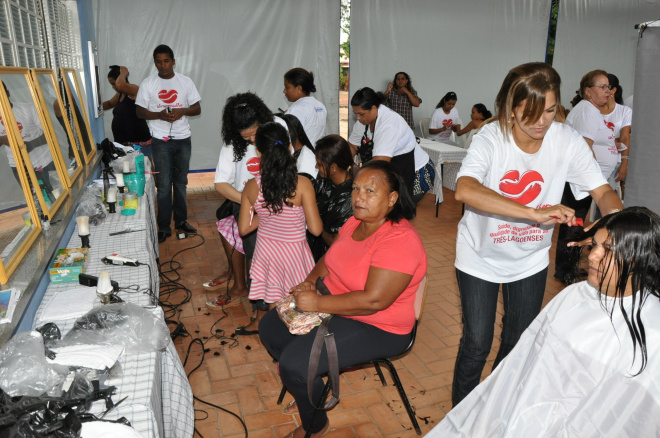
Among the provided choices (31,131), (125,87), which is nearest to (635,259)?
(31,131)

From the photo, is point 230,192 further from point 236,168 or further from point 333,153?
point 333,153

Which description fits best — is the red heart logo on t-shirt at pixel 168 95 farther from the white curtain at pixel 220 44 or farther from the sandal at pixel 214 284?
the white curtain at pixel 220 44

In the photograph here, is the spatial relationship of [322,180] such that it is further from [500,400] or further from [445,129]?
[445,129]

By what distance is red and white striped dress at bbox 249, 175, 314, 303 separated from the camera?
3.24m

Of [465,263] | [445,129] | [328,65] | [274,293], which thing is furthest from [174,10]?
[465,263]

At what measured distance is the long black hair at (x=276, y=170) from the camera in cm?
306

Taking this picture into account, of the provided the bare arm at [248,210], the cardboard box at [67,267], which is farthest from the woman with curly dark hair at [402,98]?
the cardboard box at [67,267]

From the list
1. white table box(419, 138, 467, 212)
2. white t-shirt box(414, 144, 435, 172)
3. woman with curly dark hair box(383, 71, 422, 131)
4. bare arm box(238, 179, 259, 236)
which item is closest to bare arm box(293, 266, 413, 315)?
bare arm box(238, 179, 259, 236)

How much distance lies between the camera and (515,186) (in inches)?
87.1

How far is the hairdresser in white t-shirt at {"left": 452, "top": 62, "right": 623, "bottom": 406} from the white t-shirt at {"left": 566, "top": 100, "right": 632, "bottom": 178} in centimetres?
259

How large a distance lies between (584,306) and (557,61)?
31.7 ft

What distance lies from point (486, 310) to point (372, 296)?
0.52 m

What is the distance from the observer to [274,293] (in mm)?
3287

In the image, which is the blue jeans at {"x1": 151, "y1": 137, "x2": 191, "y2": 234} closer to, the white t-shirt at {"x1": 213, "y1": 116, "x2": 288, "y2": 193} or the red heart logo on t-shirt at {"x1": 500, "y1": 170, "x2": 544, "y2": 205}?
the white t-shirt at {"x1": 213, "y1": 116, "x2": 288, "y2": 193}
